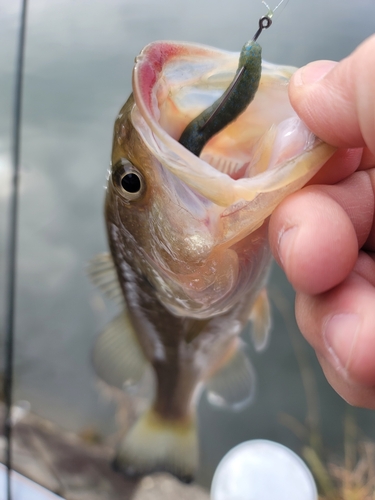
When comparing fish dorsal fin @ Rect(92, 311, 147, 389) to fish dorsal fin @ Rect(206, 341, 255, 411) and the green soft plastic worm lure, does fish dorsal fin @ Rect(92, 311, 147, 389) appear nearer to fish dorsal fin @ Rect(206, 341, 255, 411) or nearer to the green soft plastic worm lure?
fish dorsal fin @ Rect(206, 341, 255, 411)

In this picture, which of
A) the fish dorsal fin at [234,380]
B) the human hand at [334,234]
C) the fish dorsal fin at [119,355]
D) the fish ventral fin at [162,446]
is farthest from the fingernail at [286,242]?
the fish ventral fin at [162,446]

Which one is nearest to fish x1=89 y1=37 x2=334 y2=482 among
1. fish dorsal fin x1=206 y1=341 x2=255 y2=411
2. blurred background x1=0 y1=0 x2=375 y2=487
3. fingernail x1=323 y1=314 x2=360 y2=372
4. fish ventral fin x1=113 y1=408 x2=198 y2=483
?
fingernail x1=323 y1=314 x2=360 y2=372

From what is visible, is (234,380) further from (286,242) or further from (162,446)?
(286,242)

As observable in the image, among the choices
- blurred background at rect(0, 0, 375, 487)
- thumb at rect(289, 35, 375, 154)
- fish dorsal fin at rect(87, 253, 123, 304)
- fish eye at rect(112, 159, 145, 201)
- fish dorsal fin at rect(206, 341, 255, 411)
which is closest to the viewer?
thumb at rect(289, 35, 375, 154)

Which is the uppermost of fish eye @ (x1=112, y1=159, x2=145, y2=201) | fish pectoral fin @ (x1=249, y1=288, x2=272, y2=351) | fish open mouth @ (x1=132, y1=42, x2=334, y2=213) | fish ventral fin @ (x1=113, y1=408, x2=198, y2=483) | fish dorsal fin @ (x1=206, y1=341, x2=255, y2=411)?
fish open mouth @ (x1=132, y1=42, x2=334, y2=213)

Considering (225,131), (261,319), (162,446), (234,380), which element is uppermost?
(225,131)

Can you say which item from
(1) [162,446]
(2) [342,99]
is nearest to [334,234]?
(2) [342,99]

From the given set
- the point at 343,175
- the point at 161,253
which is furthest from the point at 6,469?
the point at 343,175

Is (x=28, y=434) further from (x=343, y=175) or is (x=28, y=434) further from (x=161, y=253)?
(x=343, y=175)
